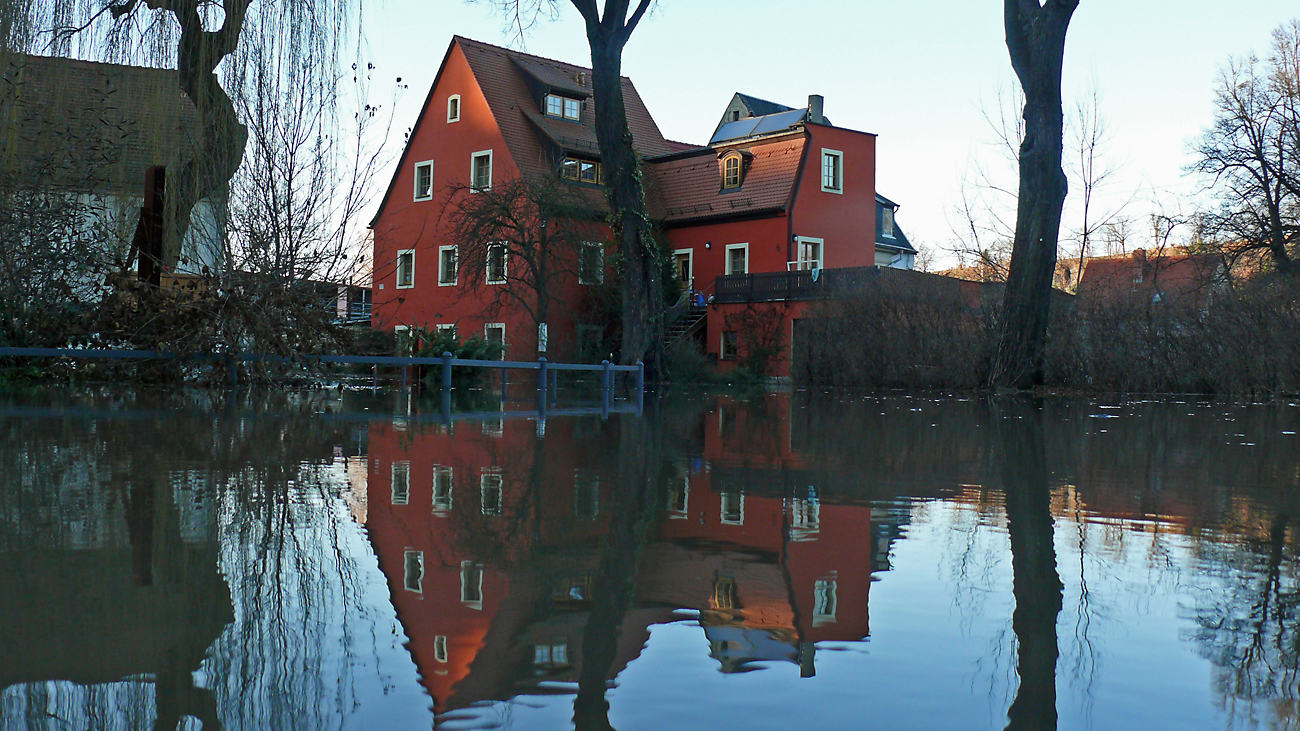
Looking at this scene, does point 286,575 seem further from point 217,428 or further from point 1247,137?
point 1247,137

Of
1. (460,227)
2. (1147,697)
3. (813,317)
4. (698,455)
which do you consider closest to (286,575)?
(1147,697)

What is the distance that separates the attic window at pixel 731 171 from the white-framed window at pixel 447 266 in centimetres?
966

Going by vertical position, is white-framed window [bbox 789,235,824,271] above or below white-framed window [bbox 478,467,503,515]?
above

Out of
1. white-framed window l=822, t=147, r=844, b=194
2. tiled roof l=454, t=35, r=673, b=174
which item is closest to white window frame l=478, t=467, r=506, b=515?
tiled roof l=454, t=35, r=673, b=174

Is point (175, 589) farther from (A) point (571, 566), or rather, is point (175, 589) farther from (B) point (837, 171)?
(B) point (837, 171)

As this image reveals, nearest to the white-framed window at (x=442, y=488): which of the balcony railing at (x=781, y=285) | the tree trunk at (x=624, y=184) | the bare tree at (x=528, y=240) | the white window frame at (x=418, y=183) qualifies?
the tree trunk at (x=624, y=184)

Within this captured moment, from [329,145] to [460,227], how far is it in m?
22.0

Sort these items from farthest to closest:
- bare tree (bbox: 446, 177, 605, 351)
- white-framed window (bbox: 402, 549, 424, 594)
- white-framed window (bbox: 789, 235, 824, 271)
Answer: white-framed window (bbox: 789, 235, 824, 271) → bare tree (bbox: 446, 177, 605, 351) → white-framed window (bbox: 402, 549, 424, 594)

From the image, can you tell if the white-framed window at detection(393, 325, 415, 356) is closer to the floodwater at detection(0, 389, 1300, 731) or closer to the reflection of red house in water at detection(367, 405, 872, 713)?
the floodwater at detection(0, 389, 1300, 731)

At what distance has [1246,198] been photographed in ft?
108

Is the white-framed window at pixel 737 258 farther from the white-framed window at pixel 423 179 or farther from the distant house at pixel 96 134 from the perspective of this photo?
the distant house at pixel 96 134

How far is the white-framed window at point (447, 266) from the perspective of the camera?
39.0 metres

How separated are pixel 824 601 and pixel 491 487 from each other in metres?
2.65

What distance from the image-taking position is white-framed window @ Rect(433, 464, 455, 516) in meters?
4.75
